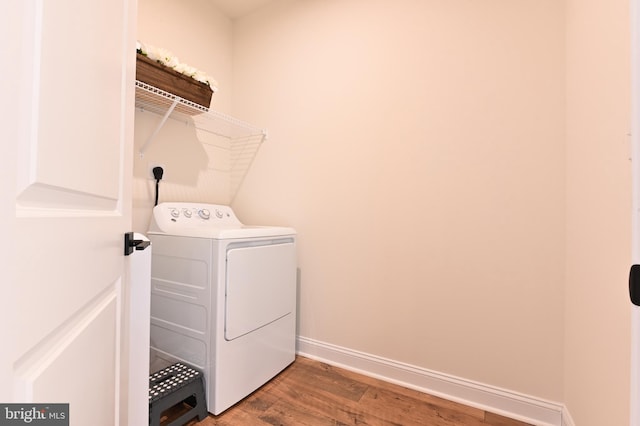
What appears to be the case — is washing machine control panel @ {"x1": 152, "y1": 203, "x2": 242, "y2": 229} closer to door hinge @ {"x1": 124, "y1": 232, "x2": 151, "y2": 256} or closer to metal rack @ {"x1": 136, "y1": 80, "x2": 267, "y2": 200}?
metal rack @ {"x1": 136, "y1": 80, "x2": 267, "y2": 200}

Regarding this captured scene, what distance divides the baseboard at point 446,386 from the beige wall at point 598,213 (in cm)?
13

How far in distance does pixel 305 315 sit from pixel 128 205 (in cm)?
152

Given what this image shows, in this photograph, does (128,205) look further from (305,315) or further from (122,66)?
(305,315)

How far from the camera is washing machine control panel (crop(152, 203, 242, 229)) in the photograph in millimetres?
1756

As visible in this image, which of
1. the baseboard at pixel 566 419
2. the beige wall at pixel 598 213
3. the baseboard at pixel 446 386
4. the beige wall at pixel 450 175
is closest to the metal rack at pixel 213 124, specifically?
the beige wall at pixel 450 175

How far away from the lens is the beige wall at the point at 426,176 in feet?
4.68

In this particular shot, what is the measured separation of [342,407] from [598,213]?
1403 mm

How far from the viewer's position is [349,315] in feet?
6.25

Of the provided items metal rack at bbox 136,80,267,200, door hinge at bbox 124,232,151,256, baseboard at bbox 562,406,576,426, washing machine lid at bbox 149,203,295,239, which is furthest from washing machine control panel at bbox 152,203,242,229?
baseboard at bbox 562,406,576,426

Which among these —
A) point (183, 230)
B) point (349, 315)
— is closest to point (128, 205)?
point (183, 230)

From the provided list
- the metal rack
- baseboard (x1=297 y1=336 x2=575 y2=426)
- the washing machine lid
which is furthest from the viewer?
the metal rack

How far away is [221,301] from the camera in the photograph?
1431 mm

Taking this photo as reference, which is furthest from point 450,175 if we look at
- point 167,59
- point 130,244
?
point 167,59

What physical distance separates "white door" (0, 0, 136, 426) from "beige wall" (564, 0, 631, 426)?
130 cm
